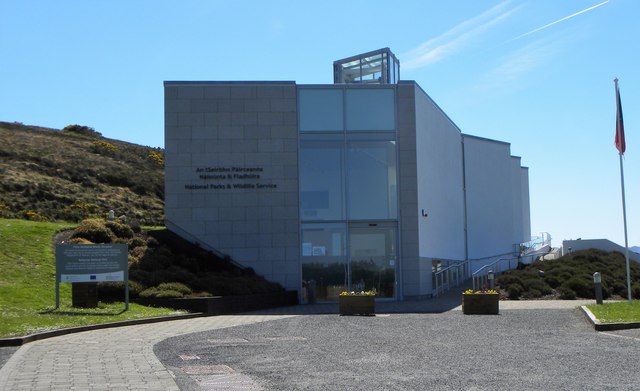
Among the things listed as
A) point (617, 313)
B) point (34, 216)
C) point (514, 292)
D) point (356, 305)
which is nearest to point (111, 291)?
point (356, 305)

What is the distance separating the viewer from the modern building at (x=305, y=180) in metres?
28.9

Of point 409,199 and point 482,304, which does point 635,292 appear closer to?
point 409,199

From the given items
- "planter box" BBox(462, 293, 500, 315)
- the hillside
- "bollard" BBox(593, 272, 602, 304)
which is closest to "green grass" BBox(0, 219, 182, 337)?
"planter box" BBox(462, 293, 500, 315)

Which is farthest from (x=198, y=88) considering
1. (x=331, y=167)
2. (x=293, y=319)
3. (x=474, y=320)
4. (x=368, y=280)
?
(x=474, y=320)

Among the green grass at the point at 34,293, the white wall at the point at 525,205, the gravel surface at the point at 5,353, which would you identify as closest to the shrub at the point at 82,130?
the white wall at the point at 525,205

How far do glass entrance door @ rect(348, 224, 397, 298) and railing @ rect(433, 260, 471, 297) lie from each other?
7.92 feet

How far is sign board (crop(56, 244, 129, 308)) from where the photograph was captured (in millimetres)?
19641

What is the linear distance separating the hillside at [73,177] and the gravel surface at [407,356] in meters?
28.1

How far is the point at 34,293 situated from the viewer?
20.4 meters

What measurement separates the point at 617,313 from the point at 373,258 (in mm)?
11276

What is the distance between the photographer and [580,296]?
28.7 m

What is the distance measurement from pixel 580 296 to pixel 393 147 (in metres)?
8.23

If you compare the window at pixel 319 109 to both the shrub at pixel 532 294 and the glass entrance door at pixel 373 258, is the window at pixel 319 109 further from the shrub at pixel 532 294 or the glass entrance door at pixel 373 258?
the shrub at pixel 532 294

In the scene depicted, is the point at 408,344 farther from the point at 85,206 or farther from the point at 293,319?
the point at 85,206
